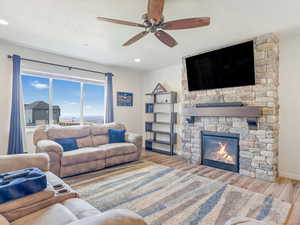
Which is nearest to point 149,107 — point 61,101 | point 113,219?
point 61,101

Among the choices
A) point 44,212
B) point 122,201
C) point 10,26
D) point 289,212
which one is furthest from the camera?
point 10,26

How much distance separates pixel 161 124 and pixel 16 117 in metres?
3.74

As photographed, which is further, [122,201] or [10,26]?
[10,26]

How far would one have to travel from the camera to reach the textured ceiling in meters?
2.22

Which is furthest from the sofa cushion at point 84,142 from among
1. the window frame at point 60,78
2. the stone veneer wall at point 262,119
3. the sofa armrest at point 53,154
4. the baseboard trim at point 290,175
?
the baseboard trim at point 290,175

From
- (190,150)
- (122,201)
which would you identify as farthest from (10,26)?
(190,150)

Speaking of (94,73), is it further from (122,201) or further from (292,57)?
(292,57)

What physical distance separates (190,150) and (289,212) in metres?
2.30

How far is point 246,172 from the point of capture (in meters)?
3.27

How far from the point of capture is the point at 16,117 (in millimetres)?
3541

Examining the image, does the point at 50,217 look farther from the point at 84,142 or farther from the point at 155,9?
the point at 84,142

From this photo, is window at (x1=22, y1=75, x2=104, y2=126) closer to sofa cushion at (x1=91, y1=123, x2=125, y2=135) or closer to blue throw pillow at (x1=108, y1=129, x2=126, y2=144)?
sofa cushion at (x1=91, y1=123, x2=125, y2=135)

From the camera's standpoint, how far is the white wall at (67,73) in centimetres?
357

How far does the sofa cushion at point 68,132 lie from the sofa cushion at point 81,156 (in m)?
0.56
